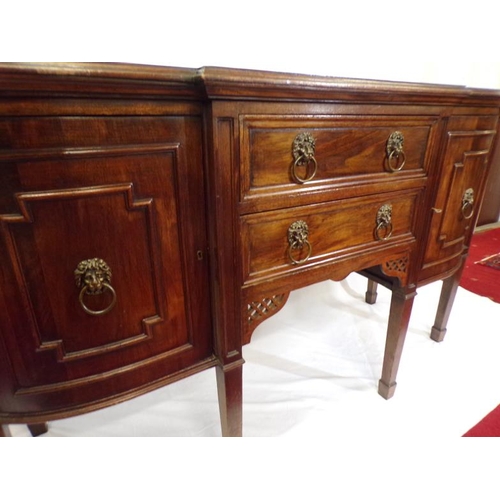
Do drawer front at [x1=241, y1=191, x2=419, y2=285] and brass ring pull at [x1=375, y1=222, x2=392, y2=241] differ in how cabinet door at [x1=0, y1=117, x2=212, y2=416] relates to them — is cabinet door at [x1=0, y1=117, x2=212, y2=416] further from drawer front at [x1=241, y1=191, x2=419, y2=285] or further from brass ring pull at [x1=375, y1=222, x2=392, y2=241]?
brass ring pull at [x1=375, y1=222, x2=392, y2=241]

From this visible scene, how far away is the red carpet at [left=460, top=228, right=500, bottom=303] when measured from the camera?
5.51 ft

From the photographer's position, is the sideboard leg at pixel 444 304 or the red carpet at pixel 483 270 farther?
the red carpet at pixel 483 270

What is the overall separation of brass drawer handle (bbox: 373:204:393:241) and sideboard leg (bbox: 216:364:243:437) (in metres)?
0.43

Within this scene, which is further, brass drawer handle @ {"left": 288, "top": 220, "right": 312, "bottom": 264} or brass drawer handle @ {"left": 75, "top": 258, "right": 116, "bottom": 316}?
brass drawer handle @ {"left": 288, "top": 220, "right": 312, "bottom": 264}

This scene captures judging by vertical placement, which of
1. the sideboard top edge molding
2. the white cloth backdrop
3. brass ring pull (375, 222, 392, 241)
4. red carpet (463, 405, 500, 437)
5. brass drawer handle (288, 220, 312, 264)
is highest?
the sideboard top edge molding

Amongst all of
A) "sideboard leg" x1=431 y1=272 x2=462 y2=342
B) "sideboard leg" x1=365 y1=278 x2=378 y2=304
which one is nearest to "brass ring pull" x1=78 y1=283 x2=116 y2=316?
"sideboard leg" x1=431 y1=272 x2=462 y2=342

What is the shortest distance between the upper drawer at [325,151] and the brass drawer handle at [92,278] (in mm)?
247

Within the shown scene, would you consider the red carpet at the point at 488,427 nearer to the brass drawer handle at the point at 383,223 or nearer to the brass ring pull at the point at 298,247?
the brass drawer handle at the point at 383,223

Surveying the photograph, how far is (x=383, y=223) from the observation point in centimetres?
78

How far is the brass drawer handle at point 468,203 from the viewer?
3.14 ft

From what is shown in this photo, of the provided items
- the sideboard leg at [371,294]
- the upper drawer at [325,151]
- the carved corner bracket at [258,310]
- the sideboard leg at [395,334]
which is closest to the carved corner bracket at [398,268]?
the sideboard leg at [395,334]

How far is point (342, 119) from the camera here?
63 cm
